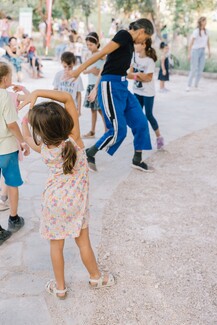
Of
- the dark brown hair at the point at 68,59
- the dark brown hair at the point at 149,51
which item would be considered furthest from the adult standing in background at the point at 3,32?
the dark brown hair at the point at 149,51

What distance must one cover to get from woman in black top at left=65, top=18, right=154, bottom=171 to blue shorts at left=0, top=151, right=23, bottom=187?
130cm

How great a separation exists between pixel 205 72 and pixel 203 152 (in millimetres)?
7572

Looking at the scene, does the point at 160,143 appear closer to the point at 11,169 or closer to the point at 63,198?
the point at 11,169

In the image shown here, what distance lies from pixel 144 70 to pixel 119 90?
0.87 m

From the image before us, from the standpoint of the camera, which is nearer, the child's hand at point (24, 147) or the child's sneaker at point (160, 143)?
the child's hand at point (24, 147)

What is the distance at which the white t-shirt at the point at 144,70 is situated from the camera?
4863 millimetres

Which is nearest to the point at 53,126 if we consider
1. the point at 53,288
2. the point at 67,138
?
the point at 67,138

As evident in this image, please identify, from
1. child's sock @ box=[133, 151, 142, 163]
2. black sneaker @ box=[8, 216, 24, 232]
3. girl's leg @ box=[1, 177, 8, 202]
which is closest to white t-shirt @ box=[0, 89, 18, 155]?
black sneaker @ box=[8, 216, 24, 232]

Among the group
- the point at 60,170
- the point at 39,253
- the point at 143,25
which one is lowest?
the point at 39,253

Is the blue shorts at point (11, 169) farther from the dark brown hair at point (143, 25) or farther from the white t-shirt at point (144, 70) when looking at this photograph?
the white t-shirt at point (144, 70)

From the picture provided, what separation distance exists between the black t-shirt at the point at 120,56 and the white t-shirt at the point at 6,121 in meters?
1.55

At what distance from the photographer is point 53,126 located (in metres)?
2.08

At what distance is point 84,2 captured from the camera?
19.7 m

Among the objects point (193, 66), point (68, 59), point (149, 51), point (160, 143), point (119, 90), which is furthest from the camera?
point (193, 66)
